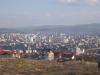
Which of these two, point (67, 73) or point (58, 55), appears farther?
point (58, 55)

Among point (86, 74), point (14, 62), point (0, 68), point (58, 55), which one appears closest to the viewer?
point (86, 74)

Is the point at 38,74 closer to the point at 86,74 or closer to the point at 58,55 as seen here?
the point at 86,74

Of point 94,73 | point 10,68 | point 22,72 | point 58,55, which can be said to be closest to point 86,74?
point 94,73

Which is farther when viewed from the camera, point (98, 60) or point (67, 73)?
point (98, 60)

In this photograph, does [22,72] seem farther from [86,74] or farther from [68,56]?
[68,56]

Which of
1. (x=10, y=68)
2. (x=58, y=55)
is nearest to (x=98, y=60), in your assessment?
(x=10, y=68)

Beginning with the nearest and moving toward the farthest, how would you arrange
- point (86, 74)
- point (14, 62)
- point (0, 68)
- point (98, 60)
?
point (86, 74), point (0, 68), point (98, 60), point (14, 62)

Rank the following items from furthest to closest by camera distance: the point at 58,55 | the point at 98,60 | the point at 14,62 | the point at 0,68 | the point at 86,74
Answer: the point at 58,55 → the point at 14,62 → the point at 98,60 → the point at 0,68 → the point at 86,74

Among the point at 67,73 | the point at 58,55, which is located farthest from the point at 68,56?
the point at 67,73

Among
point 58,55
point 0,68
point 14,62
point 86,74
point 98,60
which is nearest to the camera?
point 86,74
